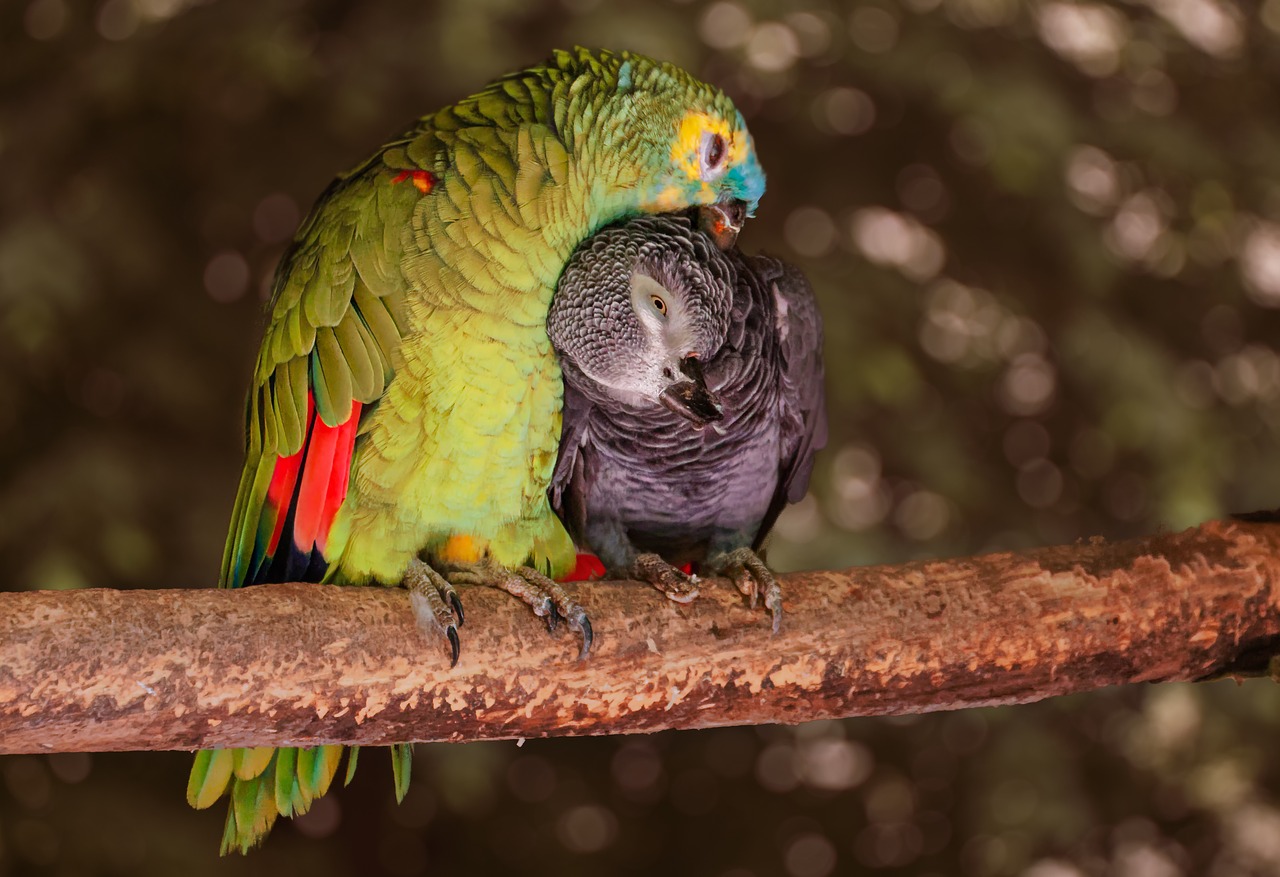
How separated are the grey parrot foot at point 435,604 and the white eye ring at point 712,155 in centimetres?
54

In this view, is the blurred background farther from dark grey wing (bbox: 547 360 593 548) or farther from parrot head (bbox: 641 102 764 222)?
dark grey wing (bbox: 547 360 593 548)

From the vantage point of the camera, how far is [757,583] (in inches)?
51.1

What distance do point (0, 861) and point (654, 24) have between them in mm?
1688

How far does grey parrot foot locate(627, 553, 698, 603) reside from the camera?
50.4 inches

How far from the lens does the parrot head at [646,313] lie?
4.04ft

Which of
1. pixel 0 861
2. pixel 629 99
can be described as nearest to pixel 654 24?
pixel 629 99

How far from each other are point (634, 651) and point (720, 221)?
50 centimetres

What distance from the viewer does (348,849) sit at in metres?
2.48

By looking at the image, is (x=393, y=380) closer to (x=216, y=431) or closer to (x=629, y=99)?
(x=629, y=99)

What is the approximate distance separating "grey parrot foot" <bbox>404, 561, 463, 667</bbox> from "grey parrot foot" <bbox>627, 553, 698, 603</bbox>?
0.22m

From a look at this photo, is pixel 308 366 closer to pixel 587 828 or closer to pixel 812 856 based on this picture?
pixel 587 828

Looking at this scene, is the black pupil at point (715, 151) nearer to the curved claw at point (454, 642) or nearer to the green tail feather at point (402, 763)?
the curved claw at point (454, 642)

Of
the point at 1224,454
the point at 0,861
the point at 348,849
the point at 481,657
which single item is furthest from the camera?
the point at 348,849

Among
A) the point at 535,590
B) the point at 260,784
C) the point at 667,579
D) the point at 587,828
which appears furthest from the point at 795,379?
the point at 587,828
